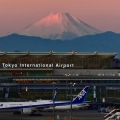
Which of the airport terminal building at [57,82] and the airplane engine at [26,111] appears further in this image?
the airport terminal building at [57,82]

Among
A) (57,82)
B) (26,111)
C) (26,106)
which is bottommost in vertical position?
(26,111)

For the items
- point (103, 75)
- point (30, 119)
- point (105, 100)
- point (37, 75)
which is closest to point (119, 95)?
point (105, 100)

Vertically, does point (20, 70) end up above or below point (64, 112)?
above

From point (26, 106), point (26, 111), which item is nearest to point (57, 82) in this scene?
point (26, 111)

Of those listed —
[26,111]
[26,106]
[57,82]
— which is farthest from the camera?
[57,82]

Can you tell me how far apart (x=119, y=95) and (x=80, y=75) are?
23813mm

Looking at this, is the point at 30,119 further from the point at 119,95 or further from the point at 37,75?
the point at 37,75

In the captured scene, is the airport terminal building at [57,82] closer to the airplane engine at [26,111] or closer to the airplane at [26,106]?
the airplane at [26,106]

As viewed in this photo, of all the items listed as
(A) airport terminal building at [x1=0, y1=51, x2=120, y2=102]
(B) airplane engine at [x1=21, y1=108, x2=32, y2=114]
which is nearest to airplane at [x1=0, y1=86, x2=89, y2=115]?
(B) airplane engine at [x1=21, y1=108, x2=32, y2=114]

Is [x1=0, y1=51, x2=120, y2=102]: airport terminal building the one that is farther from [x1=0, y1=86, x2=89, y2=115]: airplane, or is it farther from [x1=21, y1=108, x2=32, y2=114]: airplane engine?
[x1=21, y1=108, x2=32, y2=114]: airplane engine

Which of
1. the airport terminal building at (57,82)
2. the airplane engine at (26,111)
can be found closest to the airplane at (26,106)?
the airplane engine at (26,111)

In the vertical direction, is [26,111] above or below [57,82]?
below

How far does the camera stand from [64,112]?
133250 millimetres

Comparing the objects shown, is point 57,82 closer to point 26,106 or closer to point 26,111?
point 26,111
